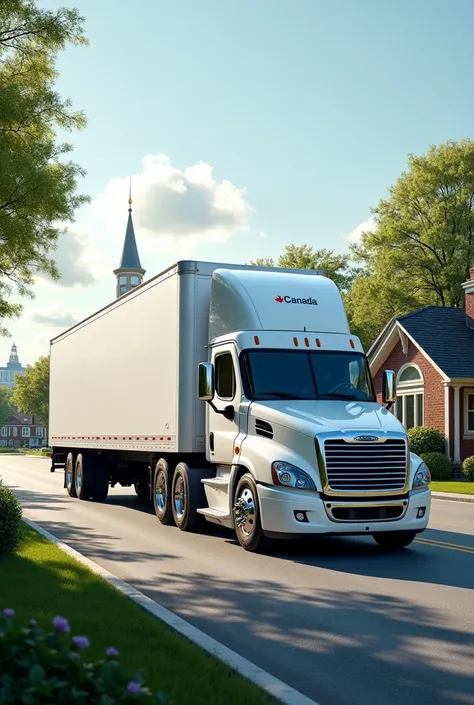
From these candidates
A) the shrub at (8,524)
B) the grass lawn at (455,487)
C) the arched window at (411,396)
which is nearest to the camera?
the shrub at (8,524)

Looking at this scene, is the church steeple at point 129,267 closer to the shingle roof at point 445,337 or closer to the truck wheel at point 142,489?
the shingle roof at point 445,337

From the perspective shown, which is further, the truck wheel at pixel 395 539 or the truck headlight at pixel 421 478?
the truck wheel at pixel 395 539

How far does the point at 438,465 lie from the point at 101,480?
14.6m

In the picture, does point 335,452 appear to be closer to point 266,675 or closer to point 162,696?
point 266,675

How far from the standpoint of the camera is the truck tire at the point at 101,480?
71.2 feet

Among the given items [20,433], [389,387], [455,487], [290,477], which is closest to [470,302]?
[455,487]

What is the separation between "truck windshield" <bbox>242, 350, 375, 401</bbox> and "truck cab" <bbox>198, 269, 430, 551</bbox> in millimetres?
16

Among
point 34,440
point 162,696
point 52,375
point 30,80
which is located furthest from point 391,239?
point 34,440

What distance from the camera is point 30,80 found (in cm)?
2142

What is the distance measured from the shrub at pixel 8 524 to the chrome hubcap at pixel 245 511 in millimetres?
3181

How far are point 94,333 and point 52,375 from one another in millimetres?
6753

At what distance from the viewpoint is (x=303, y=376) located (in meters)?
12.9

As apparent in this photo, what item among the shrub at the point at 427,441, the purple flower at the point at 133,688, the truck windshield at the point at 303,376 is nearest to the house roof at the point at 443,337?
the shrub at the point at 427,441

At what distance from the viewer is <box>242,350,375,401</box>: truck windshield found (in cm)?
1272
